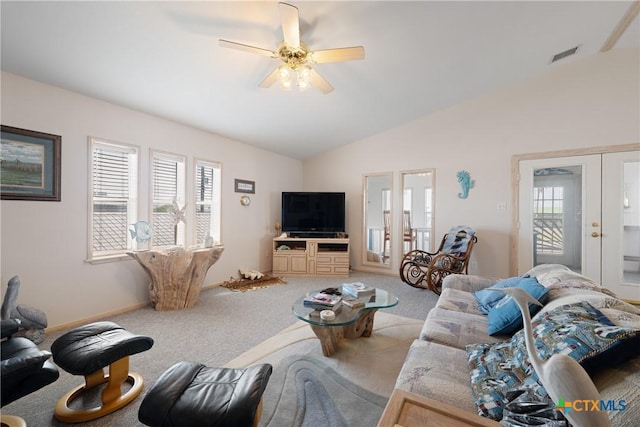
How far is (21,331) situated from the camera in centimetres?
229

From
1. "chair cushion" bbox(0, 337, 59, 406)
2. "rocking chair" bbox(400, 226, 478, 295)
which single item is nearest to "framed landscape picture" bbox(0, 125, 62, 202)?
"chair cushion" bbox(0, 337, 59, 406)

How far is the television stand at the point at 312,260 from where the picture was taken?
4.82 metres

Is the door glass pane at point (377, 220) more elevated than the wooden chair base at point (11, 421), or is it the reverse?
the door glass pane at point (377, 220)

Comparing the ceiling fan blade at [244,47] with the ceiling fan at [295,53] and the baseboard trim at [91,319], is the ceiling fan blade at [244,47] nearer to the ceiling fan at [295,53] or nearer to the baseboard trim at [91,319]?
the ceiling fan at [295,53]

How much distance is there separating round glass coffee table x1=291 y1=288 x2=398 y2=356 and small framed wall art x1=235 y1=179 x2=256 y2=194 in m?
2.83

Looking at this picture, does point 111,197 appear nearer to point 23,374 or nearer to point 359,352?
point 23,374

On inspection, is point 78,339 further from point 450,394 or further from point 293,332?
point 450,394

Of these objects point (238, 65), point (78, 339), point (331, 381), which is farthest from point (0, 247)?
point (331, 381)

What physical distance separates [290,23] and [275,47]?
676 millimetres

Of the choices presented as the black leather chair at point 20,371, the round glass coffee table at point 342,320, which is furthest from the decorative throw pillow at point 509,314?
the black leather chair at point 20,371

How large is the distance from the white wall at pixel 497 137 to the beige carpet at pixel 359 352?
7.94 feet

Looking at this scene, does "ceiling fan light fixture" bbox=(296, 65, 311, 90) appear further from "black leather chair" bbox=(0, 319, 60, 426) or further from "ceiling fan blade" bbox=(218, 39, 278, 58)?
"black leather chair" bbox=(0, 319, 60, 426)

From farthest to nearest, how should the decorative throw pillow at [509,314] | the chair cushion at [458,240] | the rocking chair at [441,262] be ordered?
1. the chair cushion at [458,240]
2. the rocking chair at [441,262]
3. the decorative throw pillow at [509,314]

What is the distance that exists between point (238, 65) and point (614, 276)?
5341mm
